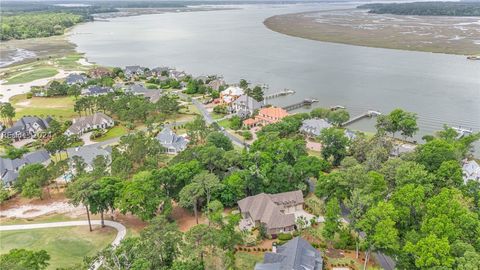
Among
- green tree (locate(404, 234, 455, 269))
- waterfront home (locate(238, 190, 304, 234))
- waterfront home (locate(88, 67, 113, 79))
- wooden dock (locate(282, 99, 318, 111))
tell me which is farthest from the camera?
waterfront home (locate(88, 67, 113, 79))

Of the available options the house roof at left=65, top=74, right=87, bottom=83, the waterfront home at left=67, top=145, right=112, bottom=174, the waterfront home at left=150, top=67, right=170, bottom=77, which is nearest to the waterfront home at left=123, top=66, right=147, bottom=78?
the waterfront home at left=150, top=67, right=170, bottom=77

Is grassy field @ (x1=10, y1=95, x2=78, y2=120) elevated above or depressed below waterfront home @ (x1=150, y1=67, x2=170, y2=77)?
below

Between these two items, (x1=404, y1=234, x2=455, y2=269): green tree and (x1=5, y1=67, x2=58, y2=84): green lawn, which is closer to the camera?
(x1=404, y1=234, x2=455, y2=269): green tree

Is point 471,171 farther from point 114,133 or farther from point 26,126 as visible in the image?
point 26,126

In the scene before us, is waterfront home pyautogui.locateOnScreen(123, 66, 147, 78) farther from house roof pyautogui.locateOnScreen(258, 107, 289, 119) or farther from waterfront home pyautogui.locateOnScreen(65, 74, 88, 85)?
house roof pyautogui.locateOnScreen(258, 107, 289, 119)

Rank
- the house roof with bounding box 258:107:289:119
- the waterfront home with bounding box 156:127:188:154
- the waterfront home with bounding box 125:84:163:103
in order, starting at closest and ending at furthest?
the waterfront home with bounding box 156:127:188:154 < the house roof with bounding box 258:107:289:119 < the waterfront home with bounding box 125:84:163:103

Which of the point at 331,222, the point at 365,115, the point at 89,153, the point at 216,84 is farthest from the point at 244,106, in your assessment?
the point at 331,222

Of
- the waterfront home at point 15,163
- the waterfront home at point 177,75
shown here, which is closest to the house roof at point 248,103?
the waterfront home at point 177,75

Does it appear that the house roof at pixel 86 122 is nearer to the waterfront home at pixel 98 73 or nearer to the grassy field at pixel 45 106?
the grassy field at pixel 45 106
